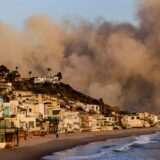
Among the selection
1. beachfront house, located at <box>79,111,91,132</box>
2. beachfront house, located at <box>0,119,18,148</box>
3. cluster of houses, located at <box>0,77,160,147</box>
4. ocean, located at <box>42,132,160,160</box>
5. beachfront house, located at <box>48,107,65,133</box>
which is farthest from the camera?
beachfront house, located at <box>79,111,91,132</box>

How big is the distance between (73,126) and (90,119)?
1930 centimetres

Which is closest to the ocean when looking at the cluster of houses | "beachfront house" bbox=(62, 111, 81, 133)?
the cluster of houses

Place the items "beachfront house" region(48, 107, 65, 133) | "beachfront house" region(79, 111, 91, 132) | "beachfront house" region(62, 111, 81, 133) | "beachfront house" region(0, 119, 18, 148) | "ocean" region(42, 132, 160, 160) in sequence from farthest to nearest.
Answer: "beachfront house" region(79, 111, 91, 132)
"beachfront house" region(62, 111, 81, 133)
"beachfront house" region(48, 107, 65, 133)
"beachfront house" region(0, 119, 18, 148)
"ocean" region(42, 132, 160, 160)

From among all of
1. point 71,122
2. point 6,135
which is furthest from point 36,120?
point 6,135

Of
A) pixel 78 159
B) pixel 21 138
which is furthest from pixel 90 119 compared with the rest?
pixel 78 159

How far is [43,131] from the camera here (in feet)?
450

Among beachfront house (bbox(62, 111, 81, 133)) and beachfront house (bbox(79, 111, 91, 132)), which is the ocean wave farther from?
beachfront house (bbox(79, 111, 91, 132))

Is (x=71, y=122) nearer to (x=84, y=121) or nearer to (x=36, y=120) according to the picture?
(x=84, y=121)

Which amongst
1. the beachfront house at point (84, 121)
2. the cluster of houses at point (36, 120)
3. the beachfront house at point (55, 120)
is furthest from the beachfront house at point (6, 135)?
the beachfront house at point (84, 121)

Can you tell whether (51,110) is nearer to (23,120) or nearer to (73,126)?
(73,126)

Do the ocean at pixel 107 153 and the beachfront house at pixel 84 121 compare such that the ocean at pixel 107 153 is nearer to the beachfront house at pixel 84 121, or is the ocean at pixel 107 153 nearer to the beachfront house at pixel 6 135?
the beachfront house at pixel 6 135

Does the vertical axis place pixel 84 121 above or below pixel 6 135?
above

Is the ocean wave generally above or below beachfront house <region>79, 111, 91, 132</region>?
below

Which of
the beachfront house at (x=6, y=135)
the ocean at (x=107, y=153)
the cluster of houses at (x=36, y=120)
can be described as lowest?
the ocean at (x=107, y=153)
